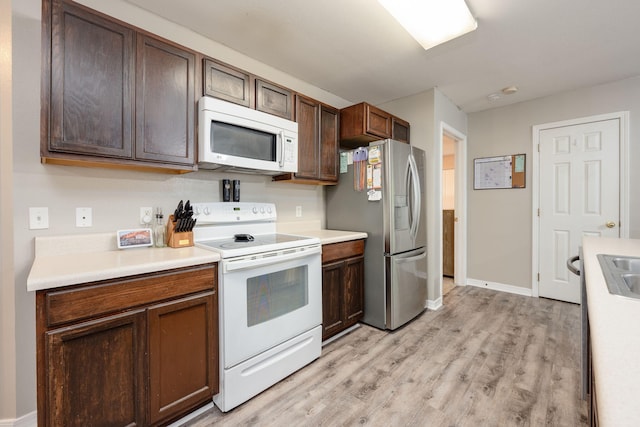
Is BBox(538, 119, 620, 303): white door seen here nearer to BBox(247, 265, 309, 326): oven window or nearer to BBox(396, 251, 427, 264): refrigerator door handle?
BBox(396, 251, 427, 264): refrigerator door handle

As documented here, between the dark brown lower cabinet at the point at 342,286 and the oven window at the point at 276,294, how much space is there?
32 centimetres

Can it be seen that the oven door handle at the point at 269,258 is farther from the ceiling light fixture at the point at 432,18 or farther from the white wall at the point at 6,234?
the ceiling light fixture at the point at 432,18

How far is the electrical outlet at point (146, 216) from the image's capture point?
6.07 feet

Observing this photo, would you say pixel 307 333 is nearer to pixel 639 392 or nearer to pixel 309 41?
pixel 639 392

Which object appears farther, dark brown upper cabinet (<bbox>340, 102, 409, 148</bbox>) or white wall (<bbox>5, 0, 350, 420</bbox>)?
dark brown upper cabinet (<bbox>340, 102, 409, 148</bbox>)

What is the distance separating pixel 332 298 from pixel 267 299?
75 cm

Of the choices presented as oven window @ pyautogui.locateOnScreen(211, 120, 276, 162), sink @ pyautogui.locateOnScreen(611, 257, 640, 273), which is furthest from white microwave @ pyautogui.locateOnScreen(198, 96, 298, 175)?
sink @ pyautogui.locateOnScreen(611, 257, 640, 273)

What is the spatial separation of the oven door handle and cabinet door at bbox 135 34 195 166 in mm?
725

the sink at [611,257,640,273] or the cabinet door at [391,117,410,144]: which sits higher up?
the cabinet door at [391,117,410,144]

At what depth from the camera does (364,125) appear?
2.76 m

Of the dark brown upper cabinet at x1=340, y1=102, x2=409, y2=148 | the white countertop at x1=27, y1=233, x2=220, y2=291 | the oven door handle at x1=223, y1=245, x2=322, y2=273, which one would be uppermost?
the dark brown upper cabinet at x1=340, y1=102, x2=409, y2=148

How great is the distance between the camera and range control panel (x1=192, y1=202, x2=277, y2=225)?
206 centimetres

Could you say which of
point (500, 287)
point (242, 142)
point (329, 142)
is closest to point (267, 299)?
point (242, 142)


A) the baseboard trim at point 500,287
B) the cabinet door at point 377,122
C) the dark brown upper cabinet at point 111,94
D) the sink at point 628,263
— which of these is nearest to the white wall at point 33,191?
the dark brown upper cabinet at point 111,94
